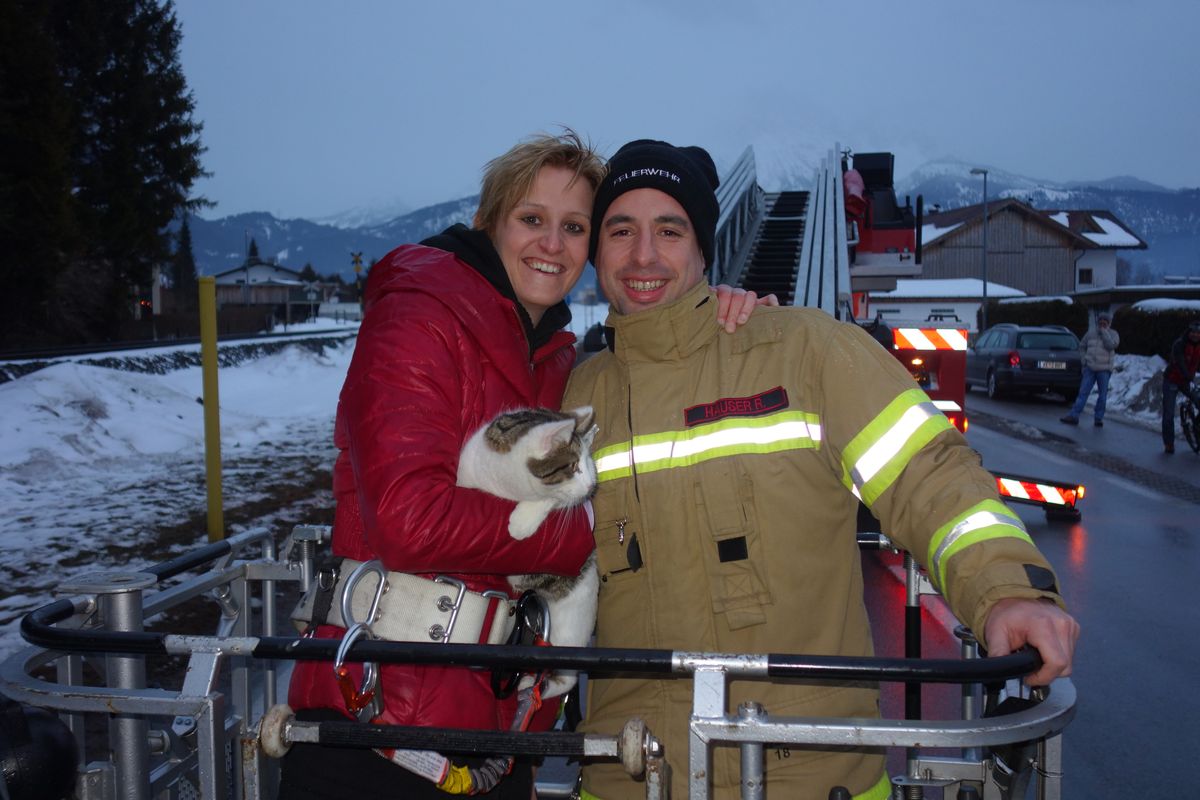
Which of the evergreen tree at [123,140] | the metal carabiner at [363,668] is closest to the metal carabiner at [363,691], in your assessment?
the metal carabiner at [363,668]

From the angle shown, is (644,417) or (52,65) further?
(52,65)

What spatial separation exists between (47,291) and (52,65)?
6.06 meters

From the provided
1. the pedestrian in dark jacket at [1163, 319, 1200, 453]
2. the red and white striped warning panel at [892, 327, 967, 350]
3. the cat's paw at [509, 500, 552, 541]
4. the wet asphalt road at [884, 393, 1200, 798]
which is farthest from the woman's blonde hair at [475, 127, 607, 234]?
the pedestrian in dark jacket at [1163, 319, 1200, 453]

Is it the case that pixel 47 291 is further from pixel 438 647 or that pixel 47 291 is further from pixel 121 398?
pixel 438 647

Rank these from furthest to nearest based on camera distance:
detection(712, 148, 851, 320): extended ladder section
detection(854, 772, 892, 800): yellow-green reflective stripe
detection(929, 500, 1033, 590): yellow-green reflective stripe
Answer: detection(712, 148, 851, 320): extended ladder section < detection(854, 772, 892, 800): yellow-green reflective stripe < detection(929, 500, 1033, 590): yellow-green reflective stripe

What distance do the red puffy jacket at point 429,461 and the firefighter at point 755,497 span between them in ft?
0.86

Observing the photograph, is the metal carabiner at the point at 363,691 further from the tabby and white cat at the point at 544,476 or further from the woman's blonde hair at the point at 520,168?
the woman's blonde hair at the point at 520,168

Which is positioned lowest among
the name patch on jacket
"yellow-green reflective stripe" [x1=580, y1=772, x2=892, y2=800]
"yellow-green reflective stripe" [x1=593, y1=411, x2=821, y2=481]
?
"yellow-green reflective stripe" [x1=580, y1=772, x2=892, y2=800]

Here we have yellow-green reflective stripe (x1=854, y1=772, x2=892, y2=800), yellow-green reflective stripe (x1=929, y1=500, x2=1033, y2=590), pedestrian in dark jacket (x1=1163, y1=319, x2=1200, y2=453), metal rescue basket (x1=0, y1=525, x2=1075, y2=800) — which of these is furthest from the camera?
pedestrian in dark jacket (x1=1163, y1=319, x2=1200, y2=453)

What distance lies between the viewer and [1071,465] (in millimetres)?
12609

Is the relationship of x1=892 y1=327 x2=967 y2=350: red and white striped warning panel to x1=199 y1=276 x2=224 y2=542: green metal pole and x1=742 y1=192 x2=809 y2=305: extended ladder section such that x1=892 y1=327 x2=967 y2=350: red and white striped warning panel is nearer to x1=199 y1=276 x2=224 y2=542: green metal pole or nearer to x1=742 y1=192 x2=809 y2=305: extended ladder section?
x1=742 y1=192 x2=809 y2=305: extended ladder section

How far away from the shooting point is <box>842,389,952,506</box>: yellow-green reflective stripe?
6.97 ft

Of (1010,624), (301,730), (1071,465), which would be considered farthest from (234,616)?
(1071,465)

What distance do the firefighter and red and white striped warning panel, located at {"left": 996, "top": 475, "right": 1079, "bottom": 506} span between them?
7029 mm
